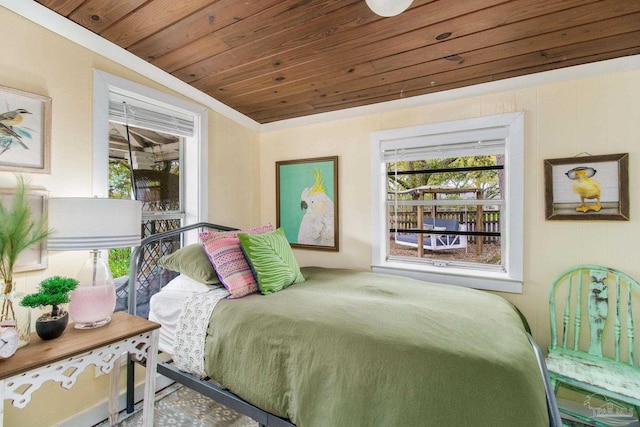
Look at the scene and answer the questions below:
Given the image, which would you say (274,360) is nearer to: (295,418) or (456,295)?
(295,418)

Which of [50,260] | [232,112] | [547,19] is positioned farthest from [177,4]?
[547,19]

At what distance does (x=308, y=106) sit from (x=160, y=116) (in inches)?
45.9

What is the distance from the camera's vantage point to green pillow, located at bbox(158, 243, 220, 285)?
1.81 metres

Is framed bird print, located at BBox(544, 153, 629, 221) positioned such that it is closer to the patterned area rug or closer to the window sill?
the window sill

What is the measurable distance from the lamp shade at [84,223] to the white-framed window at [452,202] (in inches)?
71.0

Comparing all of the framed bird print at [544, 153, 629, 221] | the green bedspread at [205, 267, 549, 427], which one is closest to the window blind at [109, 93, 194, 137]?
the green bedspread at [205, 267, 549, 427]

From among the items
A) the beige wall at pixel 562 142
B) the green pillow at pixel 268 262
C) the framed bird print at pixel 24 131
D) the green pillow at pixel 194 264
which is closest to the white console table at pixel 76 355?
the green pillow at pixel 194 264

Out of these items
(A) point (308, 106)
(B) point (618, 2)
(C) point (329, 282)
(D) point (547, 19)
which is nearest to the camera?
(B) point (618, 2)

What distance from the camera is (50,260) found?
1629 mm

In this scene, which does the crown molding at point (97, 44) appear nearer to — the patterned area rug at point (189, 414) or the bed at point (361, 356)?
the bed at point (361, 356)

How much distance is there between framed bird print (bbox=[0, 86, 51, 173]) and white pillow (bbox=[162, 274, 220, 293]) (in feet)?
3.04

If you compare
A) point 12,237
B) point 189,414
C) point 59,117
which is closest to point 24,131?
point 59,117

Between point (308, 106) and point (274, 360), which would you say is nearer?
point (274, 360)

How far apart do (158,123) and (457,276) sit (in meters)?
2.46
